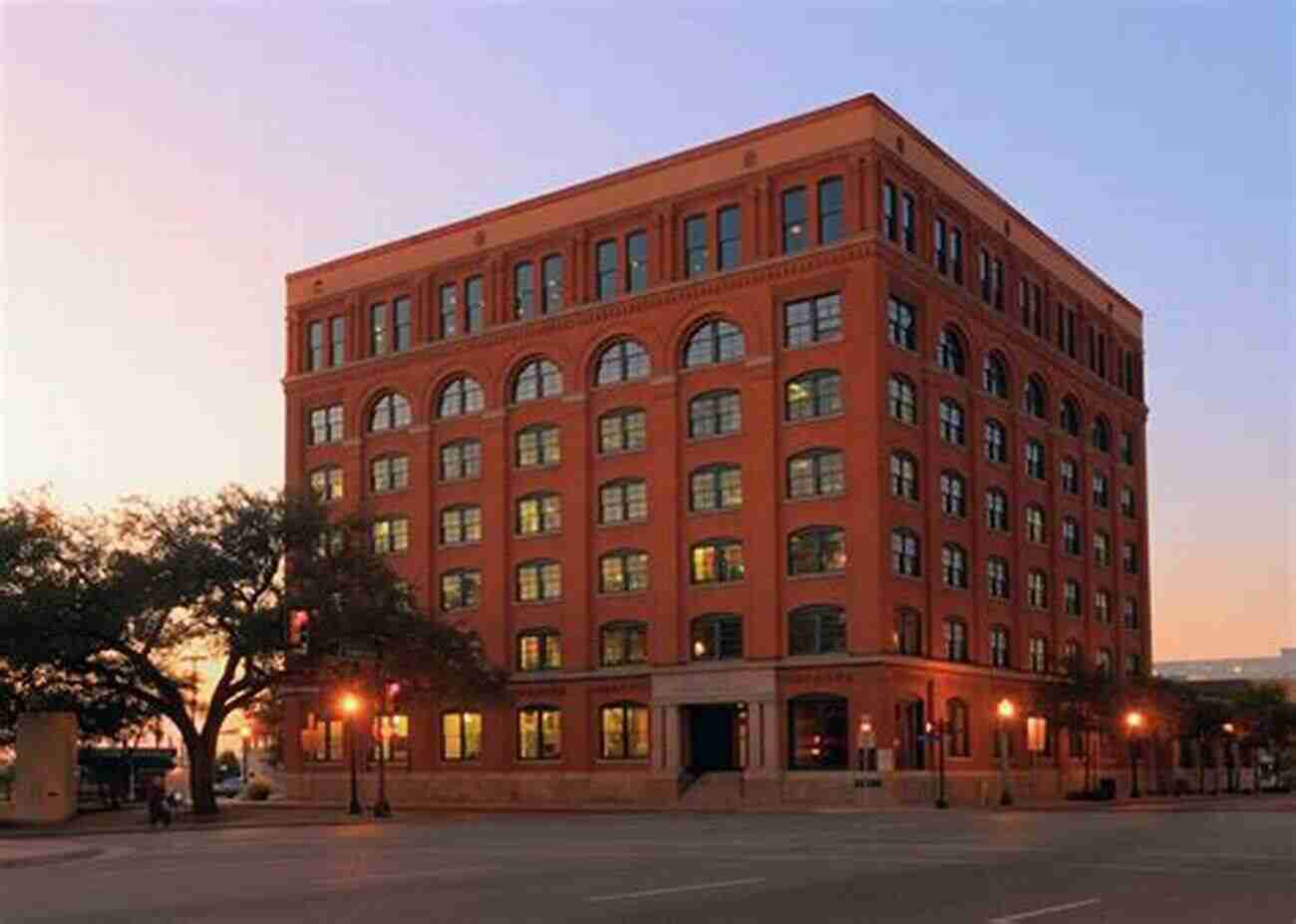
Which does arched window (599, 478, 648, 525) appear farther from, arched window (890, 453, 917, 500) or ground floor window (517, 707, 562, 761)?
arched window (890, 453, 917, 500)

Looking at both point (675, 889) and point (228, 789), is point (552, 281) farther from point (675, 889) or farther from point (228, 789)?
point (675, 889)

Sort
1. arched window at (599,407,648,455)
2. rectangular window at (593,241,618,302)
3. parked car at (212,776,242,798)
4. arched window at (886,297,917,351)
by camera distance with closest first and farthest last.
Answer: arched window at (886,297,917,351) → arched window at (599,407,648,455) → rectangular window at (593,241,618,302) → parked car at (212,776,242,798)

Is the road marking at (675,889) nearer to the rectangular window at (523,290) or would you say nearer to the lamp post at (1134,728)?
the rectangular window at (523,290)

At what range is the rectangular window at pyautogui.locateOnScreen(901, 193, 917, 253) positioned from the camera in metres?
74.1

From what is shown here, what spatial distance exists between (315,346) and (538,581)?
20.9m

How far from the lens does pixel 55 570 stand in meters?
59.7

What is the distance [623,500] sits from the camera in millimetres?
78688

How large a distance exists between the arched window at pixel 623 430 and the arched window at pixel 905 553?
12.4 metres

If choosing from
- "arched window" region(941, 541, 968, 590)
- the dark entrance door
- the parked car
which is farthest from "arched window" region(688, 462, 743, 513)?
the parked car

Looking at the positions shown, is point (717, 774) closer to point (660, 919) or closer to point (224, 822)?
point (224, 822)

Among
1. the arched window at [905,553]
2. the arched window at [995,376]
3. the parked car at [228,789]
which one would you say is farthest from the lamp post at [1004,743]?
the parked car at [228,789]

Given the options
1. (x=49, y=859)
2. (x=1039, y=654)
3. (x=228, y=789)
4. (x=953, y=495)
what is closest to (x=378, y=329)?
(x=953, y=495)

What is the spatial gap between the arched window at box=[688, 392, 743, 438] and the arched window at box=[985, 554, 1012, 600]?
47.1 ft

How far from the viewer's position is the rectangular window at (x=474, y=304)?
3354 inches
